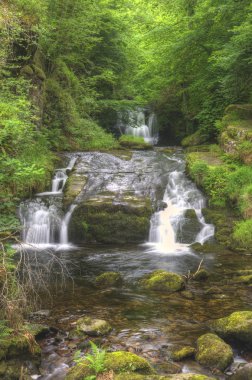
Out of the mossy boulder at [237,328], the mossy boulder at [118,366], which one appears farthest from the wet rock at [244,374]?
the mossy boulder at [118,366]

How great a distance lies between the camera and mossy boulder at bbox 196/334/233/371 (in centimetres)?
482

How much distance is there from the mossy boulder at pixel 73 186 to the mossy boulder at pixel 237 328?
7.82 meters

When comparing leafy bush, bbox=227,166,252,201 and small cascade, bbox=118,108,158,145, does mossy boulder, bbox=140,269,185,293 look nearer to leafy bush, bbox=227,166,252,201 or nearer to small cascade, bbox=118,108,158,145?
leafy bush, bbox=227,166,252,201

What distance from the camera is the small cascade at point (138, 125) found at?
23.2 metres

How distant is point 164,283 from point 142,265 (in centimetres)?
180

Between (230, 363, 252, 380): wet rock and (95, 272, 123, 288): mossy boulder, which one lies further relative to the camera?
(95, 272, 123, 288): mossy boulder

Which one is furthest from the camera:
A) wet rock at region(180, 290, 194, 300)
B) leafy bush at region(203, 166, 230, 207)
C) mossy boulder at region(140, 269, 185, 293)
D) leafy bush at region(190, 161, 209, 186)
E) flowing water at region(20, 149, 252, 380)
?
leafy bush at region(190, 161, 209, 186)

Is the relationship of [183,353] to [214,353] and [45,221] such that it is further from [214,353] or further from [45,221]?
[45,221]

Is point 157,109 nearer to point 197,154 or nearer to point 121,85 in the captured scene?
point 121,85

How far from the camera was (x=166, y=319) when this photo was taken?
634 cm


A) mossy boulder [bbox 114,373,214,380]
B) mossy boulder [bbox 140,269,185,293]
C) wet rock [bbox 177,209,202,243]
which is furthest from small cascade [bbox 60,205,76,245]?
mossy boulder [bbox 114,373,214,380]

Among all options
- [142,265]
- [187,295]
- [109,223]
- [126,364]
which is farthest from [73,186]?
[126,364]

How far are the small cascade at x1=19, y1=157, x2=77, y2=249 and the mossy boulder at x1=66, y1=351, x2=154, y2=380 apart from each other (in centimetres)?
724

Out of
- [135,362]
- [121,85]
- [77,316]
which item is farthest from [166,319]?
[121,85]
